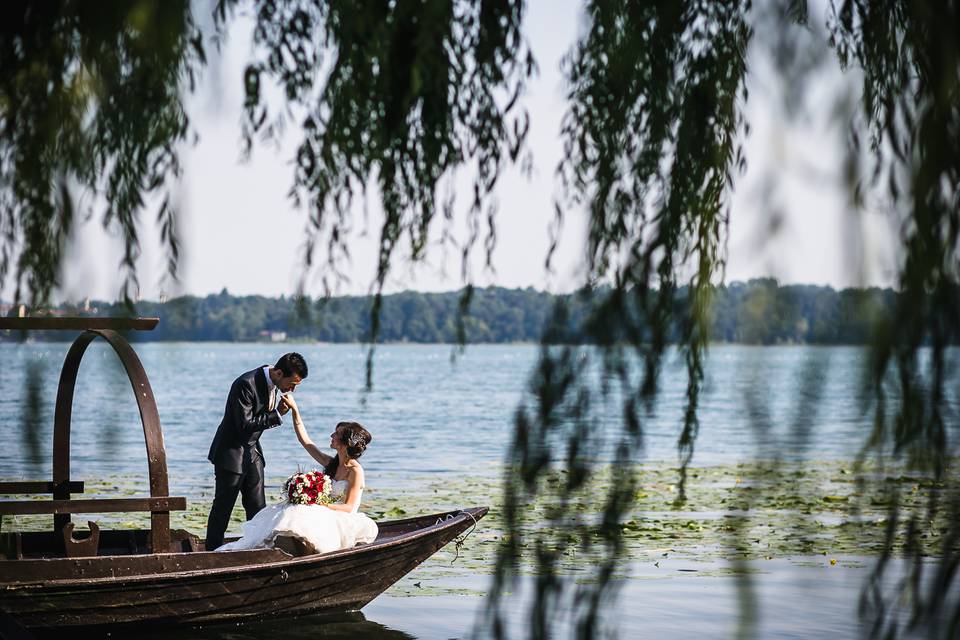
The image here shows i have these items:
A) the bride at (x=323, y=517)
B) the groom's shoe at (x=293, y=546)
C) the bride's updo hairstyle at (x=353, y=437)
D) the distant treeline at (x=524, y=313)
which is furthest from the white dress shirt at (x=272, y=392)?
the distant treeline at (x=524, y=313)

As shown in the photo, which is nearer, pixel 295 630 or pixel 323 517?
pixel 323 517

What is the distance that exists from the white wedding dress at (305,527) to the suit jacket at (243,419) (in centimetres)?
50

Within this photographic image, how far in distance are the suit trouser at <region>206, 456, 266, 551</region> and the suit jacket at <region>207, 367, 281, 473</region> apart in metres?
0.10

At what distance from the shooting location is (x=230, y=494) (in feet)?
32.7

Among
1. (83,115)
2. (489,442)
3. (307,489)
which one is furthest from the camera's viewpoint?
(489,442)

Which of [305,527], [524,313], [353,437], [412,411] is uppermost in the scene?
[524,313]

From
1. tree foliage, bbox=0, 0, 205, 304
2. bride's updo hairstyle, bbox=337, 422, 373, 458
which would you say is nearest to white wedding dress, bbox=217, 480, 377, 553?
bride's updo hairstyle, bbox=337, 422, 373, 458

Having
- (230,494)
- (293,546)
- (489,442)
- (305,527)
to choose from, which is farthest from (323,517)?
(489,442)

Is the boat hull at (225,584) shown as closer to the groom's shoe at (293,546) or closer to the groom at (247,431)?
the groom's shoe at (293,546)

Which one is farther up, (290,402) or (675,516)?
(290,402)

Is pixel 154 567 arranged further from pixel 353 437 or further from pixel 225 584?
pixel 353 437

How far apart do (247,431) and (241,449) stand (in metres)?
0.31

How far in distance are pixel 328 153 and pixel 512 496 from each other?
0.65 m

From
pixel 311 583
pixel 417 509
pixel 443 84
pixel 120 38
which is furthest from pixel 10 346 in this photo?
pixel 417 509
